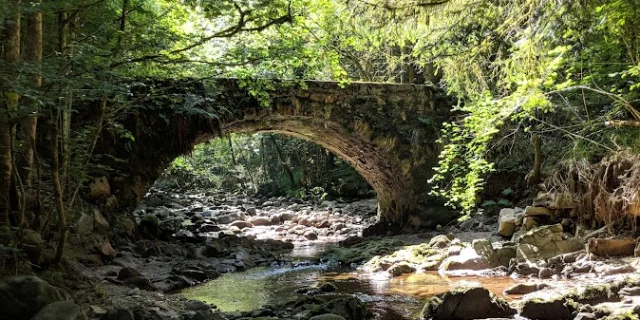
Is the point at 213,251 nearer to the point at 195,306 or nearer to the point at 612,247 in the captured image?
the point at 195,306

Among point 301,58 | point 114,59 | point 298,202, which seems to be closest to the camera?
point 114,59

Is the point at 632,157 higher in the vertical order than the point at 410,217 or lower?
higher

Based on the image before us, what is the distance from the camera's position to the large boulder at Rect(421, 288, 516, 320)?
4.63 metres

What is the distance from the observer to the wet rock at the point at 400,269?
290 inches

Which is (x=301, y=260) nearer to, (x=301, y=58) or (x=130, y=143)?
(x=130, y=143)

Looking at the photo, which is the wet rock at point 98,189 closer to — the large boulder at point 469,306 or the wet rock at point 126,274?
the wet rock at point 126,274

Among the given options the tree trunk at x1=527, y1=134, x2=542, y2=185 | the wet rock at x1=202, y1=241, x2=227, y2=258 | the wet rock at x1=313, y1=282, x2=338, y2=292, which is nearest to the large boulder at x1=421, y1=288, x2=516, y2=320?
the wet rock at x1=313, y1=282, x2=338, y2=292

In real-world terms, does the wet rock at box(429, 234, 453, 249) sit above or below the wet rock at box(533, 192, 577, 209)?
below

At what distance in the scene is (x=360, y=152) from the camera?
1161cm

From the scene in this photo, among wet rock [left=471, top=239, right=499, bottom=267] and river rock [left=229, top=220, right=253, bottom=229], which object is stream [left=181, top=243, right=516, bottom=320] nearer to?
wet rock [left=471, top=239, right=499, bottom=267]

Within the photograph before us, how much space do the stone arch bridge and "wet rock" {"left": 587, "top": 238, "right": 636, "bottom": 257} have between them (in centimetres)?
483

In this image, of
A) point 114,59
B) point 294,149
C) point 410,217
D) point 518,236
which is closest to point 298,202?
point 294,149

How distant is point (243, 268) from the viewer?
325 inches

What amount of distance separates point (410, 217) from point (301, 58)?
6.87 m
